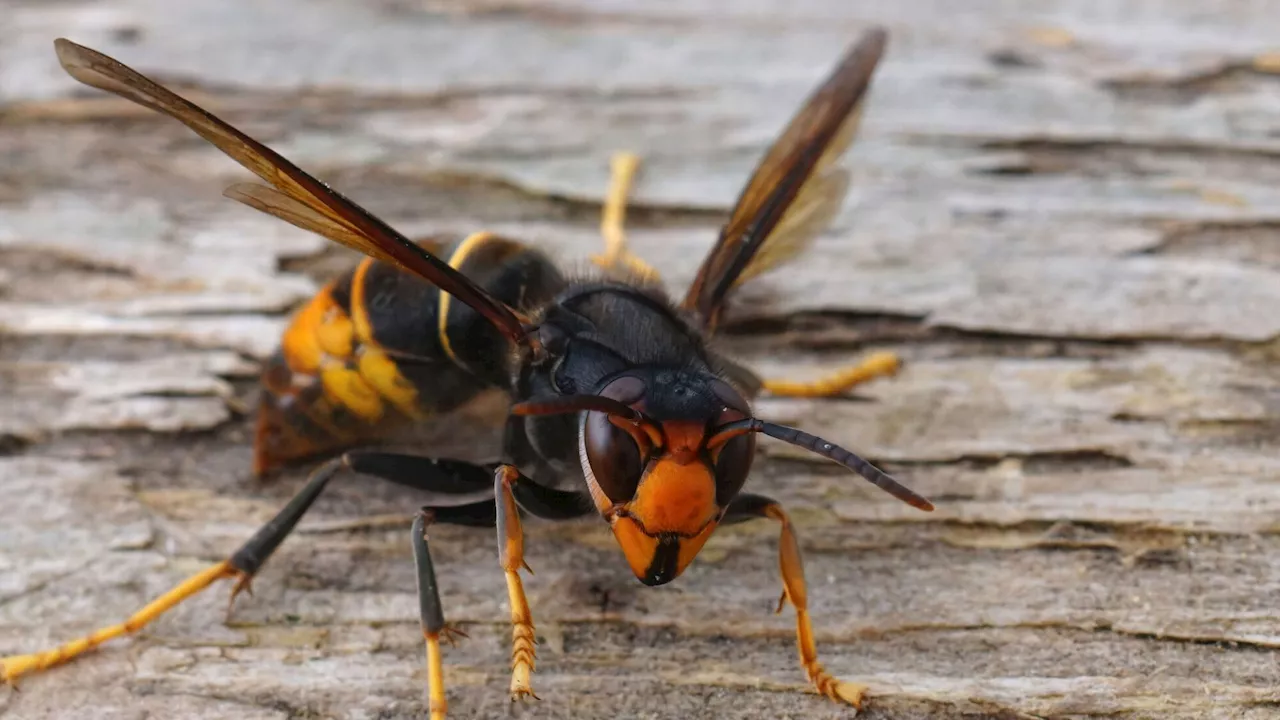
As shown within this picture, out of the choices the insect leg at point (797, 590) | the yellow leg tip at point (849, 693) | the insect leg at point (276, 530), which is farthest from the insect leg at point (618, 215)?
the yellow leg tip at point (849, 693)

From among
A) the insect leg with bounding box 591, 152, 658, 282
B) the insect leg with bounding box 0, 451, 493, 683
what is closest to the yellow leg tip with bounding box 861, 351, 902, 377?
the insect leg with bounding box 591, 152, 658, 282

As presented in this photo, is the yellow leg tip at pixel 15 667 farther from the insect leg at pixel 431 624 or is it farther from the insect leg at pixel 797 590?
the insect leg at pixel 797 590

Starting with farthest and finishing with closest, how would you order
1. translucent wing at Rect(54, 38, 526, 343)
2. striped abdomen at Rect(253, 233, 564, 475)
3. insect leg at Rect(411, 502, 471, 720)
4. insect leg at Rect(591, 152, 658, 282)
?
insect leg at Rect(591, 152, 658, 282)
striped abdomen at Rect(253, 233, 564, 475)
insect leg at Rect(411, 502, 471, 720)
translucent wing at Rect(54, 38, 526, 343)

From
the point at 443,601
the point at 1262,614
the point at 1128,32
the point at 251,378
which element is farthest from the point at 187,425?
the point at 1128,32

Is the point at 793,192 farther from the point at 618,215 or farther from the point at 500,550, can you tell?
the point at 500,550

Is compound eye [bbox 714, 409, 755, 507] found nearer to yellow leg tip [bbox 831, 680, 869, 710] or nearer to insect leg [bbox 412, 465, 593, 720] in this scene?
insect leg [bbox 412, 465, 593, 720]

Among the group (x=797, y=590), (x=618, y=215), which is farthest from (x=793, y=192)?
(x=797, y=590)
